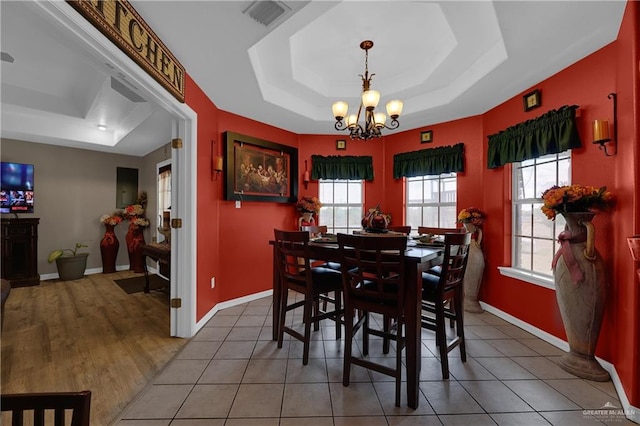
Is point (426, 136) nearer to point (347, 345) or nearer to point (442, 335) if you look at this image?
point (442, 335)

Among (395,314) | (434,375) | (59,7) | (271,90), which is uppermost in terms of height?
(271,90)

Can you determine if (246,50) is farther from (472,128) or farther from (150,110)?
(472,128)

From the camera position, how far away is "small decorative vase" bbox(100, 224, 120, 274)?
5.10 metres

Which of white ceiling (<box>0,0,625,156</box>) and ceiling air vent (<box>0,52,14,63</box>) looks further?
ceiling air vent (<box>0,52,14,63</box>)

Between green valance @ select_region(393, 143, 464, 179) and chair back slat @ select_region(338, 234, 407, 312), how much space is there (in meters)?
2.47

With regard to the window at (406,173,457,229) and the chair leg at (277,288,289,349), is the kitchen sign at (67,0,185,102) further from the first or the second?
the window at (406,173,457,229)

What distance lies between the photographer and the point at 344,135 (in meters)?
4.43

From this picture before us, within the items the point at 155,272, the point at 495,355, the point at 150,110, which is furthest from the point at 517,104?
the point at 155,272

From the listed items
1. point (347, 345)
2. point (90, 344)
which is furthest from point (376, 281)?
point (90, 344)

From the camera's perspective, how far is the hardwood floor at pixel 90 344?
1.90 metres

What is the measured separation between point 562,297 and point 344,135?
337cm

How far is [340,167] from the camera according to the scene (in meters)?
4.36

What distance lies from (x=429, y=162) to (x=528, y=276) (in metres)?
1.89

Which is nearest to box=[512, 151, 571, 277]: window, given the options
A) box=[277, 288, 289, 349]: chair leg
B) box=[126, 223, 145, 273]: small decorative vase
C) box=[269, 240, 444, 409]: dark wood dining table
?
box=[269, 240, 444, 409]: dark wood dining table
